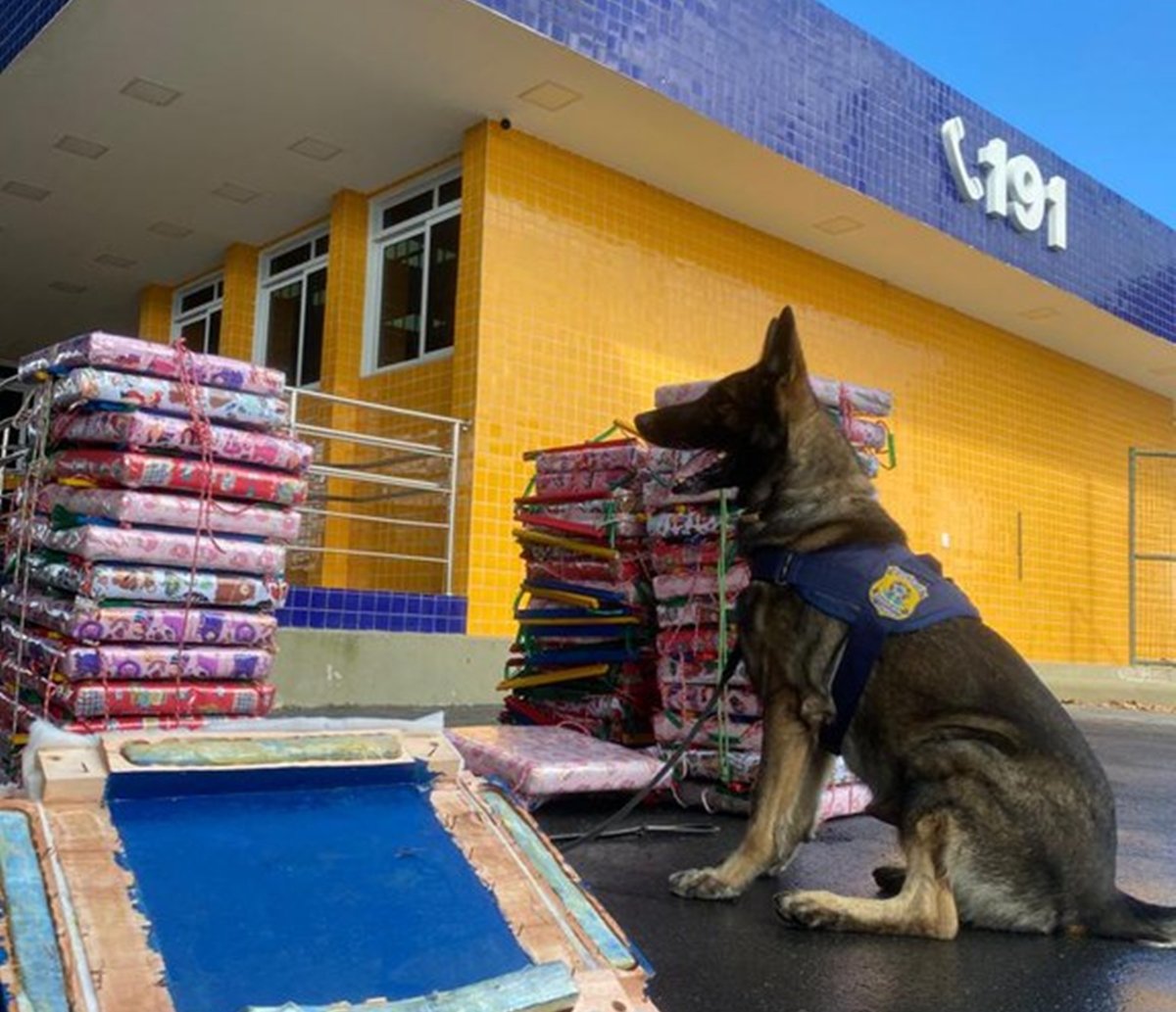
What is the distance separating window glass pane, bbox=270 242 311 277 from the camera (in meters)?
12.4

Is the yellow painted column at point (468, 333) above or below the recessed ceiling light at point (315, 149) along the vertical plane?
below

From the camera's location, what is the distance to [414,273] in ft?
35.4

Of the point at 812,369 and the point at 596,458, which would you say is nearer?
the point at 596,458

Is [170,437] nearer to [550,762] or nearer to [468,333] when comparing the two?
[550,762]

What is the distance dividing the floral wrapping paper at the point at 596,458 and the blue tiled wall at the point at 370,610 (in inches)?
120

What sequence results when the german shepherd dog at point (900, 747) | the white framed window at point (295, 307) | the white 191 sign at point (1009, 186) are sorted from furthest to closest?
the white framed window at point (295, 307)
the white 191 sign at point (1009, 186)
the german shepherd dog at point (900, 747)

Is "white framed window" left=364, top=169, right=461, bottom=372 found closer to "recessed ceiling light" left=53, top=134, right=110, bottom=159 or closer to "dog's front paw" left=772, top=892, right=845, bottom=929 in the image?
"recessed ceiling light" left=53, top=134, right=110, bottom=159

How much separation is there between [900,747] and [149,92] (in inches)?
354

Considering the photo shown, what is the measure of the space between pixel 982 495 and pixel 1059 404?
2.68 meters

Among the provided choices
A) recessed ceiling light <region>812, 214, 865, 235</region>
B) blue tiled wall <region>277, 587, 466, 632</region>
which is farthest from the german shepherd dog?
recessed ceiling light <region>812, 214, 865, 235</region>

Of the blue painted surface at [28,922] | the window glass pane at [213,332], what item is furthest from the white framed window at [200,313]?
the blue painted surface at [28,922]

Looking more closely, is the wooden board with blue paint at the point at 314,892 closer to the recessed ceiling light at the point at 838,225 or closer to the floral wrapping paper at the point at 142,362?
the floral wrapping paper at the point at 142,362

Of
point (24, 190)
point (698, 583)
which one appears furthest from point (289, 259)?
point (698, 583)

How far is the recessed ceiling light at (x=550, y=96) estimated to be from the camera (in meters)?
8.88
